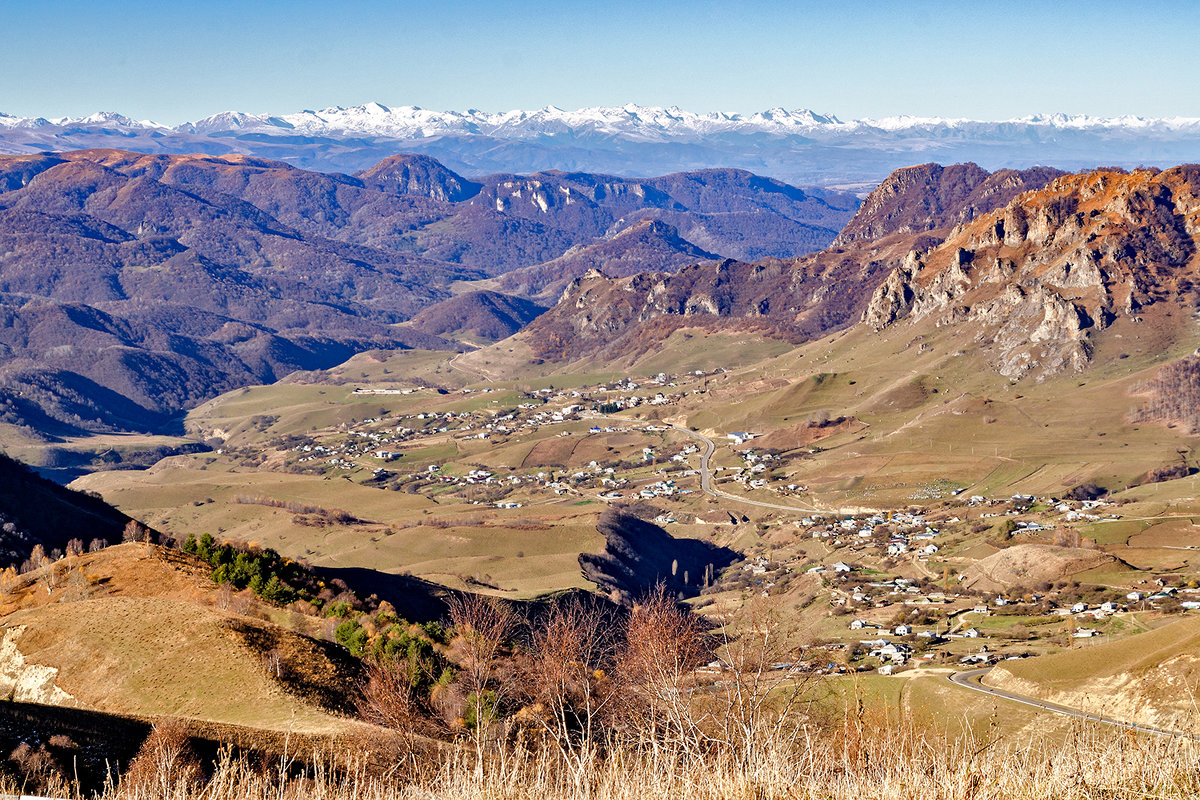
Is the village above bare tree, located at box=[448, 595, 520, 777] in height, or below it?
below

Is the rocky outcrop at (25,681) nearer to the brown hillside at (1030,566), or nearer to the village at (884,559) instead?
the village at (884,559)

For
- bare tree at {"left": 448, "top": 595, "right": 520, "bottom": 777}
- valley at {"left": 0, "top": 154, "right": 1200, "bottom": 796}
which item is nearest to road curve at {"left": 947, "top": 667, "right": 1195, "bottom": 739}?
valley at {"left": 0, "top": 154, "right": 1200, "bottom": 796}

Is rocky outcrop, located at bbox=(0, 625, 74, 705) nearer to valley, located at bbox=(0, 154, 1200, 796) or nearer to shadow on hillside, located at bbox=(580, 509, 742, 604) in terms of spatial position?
valley, located at bbox=(0, 154, 1200, 796)

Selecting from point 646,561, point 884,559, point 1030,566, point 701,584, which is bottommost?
point 701,584

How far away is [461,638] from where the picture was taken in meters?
55.0

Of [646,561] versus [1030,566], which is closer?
[1030,566]

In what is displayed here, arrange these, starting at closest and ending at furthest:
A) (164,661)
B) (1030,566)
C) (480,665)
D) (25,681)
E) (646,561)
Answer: (25,681) < (164,661) < (480,665) < (1030,566) < (646,561)

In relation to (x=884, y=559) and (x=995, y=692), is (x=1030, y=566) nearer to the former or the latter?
(x=884, y=559)

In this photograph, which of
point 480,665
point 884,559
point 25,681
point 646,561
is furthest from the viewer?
point 646,561

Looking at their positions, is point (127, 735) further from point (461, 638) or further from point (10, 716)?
point (461, 638)

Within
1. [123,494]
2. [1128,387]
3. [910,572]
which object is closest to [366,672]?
[910,572]

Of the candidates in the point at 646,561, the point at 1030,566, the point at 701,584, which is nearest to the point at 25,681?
the point at 1030,566

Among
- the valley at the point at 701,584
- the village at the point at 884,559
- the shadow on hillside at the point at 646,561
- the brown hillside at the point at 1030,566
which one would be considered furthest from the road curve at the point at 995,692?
the shadow on hillside at the point at 646,561

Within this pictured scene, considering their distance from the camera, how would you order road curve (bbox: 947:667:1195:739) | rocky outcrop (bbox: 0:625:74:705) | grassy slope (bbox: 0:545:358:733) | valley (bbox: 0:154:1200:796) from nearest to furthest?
grassy slope (bbox: 0:545:358:733)
rocky outcrop (bbox: 0:625:74:705)
valley (bbox: 0:154:1200:796)
road curve (bbox: 947:667:1195:739)
